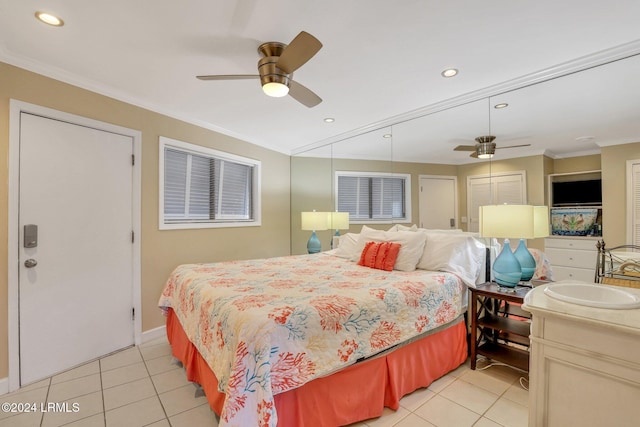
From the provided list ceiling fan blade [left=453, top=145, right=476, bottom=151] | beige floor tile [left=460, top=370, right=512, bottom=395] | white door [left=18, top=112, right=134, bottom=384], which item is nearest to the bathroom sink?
Result: beige floor tile [left=460, top=370, right=512, bottom=395]

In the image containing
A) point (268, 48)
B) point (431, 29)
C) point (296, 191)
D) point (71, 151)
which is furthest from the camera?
point (296, 191)

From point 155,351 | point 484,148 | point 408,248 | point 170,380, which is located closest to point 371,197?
point 408,248

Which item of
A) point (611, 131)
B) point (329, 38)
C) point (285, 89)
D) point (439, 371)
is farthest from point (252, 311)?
point (611, 131)

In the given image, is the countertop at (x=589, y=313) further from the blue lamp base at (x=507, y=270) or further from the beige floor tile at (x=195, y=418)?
the beige floor tile at (x=195, y=418)

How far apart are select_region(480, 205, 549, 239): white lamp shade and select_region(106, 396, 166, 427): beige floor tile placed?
2.78 meters

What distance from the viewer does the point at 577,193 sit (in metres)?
2.21

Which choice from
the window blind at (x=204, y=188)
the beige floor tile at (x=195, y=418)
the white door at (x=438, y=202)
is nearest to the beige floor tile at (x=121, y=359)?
the beige floor tile at (x=195, y=418)

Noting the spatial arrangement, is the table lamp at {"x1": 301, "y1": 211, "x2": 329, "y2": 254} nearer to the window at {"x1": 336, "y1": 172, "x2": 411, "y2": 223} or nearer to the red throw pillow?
the window at {"x1": 336, "y1": 172, "x2": 411, "y2": 223}

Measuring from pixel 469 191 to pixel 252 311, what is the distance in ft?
8.14

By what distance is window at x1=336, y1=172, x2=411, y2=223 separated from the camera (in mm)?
3345

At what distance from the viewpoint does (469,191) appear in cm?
286

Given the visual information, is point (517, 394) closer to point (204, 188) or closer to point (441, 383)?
point (441, 383)

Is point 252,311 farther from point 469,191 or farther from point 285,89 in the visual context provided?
point 469,191

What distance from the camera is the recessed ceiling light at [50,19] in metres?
1.70
